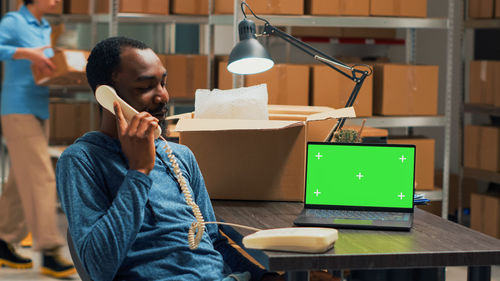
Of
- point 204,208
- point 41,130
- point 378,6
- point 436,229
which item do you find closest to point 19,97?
point 41,130

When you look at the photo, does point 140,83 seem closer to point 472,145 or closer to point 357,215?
point 357,215

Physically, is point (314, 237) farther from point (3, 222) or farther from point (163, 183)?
point (3, 222)

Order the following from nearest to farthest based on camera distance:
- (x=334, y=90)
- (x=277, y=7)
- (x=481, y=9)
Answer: (x=277, y=7) < (x=334, y=90) < (x=481, y=9)

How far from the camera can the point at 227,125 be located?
94.0 inches

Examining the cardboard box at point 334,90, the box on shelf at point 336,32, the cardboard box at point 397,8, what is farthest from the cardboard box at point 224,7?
the box on shelf at point 336,32

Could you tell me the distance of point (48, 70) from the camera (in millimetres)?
4293

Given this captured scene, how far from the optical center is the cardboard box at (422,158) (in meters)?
4.35

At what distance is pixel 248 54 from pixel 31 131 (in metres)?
2.27

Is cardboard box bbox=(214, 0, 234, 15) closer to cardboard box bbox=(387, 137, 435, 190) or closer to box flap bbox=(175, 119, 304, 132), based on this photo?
cardboard box bbox=(387, 137, 435, 190)

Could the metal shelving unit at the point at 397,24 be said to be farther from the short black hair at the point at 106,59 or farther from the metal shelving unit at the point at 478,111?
the short black hair at the point at 106,59

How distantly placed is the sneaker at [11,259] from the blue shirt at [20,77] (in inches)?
32.7

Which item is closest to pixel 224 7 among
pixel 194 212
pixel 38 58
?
pixel 38 58

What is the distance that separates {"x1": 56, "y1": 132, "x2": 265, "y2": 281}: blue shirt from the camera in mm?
1720

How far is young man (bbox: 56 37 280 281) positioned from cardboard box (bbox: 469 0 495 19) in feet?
12.0
